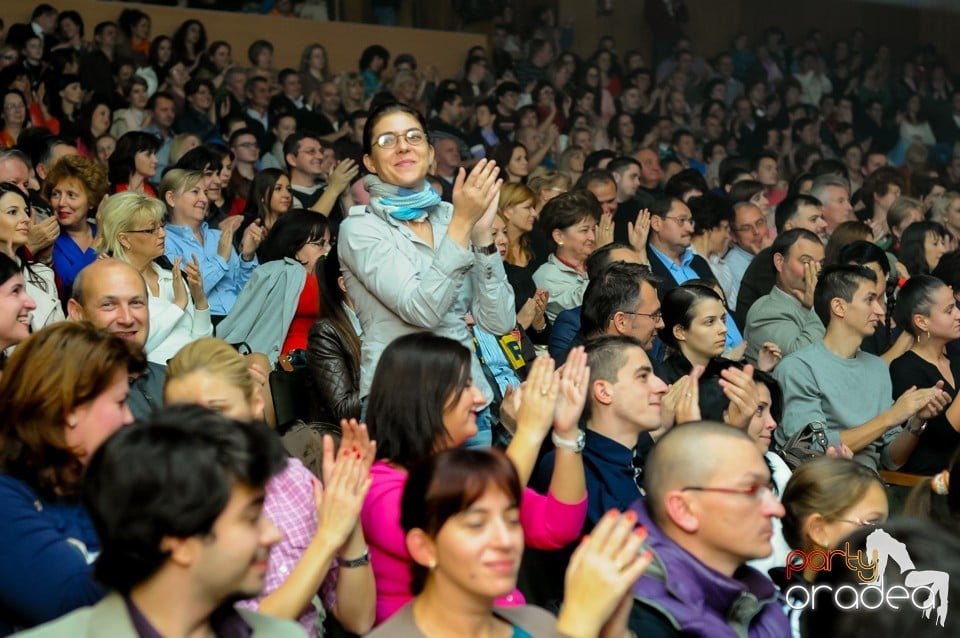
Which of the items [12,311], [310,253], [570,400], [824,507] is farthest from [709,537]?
[310,253]

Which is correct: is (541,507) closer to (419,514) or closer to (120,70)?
(419,514)

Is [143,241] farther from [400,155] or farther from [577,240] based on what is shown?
[577,240]

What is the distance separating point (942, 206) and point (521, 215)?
3.04 meters

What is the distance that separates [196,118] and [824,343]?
5.28 metres

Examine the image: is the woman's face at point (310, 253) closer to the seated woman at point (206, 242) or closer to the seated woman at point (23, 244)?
the seated woman at point (206, 242)

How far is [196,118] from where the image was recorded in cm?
870

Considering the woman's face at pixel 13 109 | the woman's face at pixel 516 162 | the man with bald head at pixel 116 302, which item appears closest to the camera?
the man with bald head at pixel 116 302

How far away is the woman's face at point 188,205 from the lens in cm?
597

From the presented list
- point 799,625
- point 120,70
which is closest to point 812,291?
point 799,625

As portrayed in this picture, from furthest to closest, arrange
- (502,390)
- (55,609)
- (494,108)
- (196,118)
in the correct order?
Answer: (494,108), (196,118), (502,390), (55,609)

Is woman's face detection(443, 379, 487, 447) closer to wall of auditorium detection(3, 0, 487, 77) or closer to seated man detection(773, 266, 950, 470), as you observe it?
seated man detection(773, 266, 950, 470)

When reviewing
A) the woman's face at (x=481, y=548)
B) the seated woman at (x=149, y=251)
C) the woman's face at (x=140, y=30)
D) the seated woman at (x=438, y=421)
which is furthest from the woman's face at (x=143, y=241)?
the woman's face at (x=140, y=30)

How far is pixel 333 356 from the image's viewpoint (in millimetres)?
4094

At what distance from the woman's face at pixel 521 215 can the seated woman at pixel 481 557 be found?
3.86m
